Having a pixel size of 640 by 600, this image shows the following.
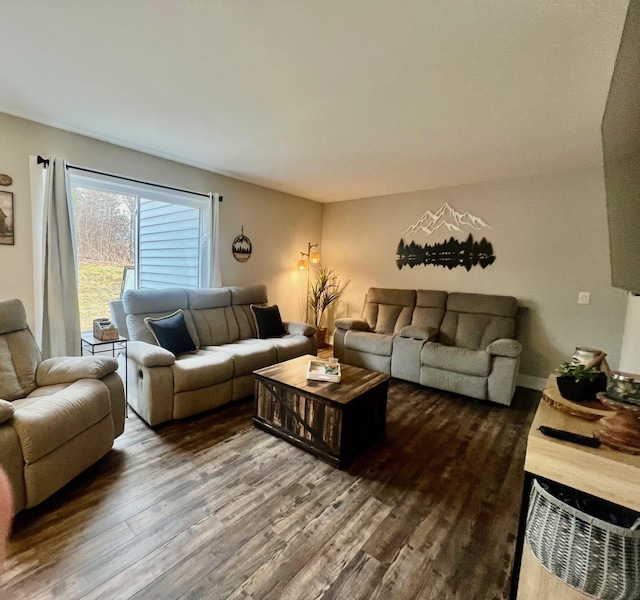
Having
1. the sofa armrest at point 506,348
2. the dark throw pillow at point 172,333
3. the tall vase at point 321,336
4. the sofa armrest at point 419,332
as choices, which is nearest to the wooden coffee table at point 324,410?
the dark throw pillow at point 172,333

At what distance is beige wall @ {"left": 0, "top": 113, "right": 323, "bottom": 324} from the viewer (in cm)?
264

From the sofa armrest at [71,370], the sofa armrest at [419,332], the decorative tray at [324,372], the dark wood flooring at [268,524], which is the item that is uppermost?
the sofa armrest at [419,332]

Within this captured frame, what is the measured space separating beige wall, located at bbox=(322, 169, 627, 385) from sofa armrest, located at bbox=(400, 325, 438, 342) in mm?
811

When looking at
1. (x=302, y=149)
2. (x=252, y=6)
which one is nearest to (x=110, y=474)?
(x=252, y=6)

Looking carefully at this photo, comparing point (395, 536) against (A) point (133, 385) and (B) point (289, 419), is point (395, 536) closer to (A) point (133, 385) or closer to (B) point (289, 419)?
(B) point (289, 419)

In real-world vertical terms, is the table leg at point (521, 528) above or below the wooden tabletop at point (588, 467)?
below

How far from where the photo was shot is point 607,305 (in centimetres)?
334

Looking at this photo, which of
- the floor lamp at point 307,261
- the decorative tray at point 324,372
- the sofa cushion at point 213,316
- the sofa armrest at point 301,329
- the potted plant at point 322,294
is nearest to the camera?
the decorative tray at point 324,372

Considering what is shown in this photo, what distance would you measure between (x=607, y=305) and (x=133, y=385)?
468 cm

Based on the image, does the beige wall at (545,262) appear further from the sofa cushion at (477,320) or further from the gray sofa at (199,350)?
the gray sofa at (199,350)

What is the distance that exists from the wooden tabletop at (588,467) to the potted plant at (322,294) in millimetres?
4334

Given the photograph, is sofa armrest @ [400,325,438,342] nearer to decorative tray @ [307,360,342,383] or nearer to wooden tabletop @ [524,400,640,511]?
decorative tray @ [307,360,342,383]

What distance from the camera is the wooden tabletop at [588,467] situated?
894 millimetres

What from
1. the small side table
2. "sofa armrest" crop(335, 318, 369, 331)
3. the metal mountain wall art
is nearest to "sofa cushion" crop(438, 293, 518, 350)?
the metal mountain wall art
